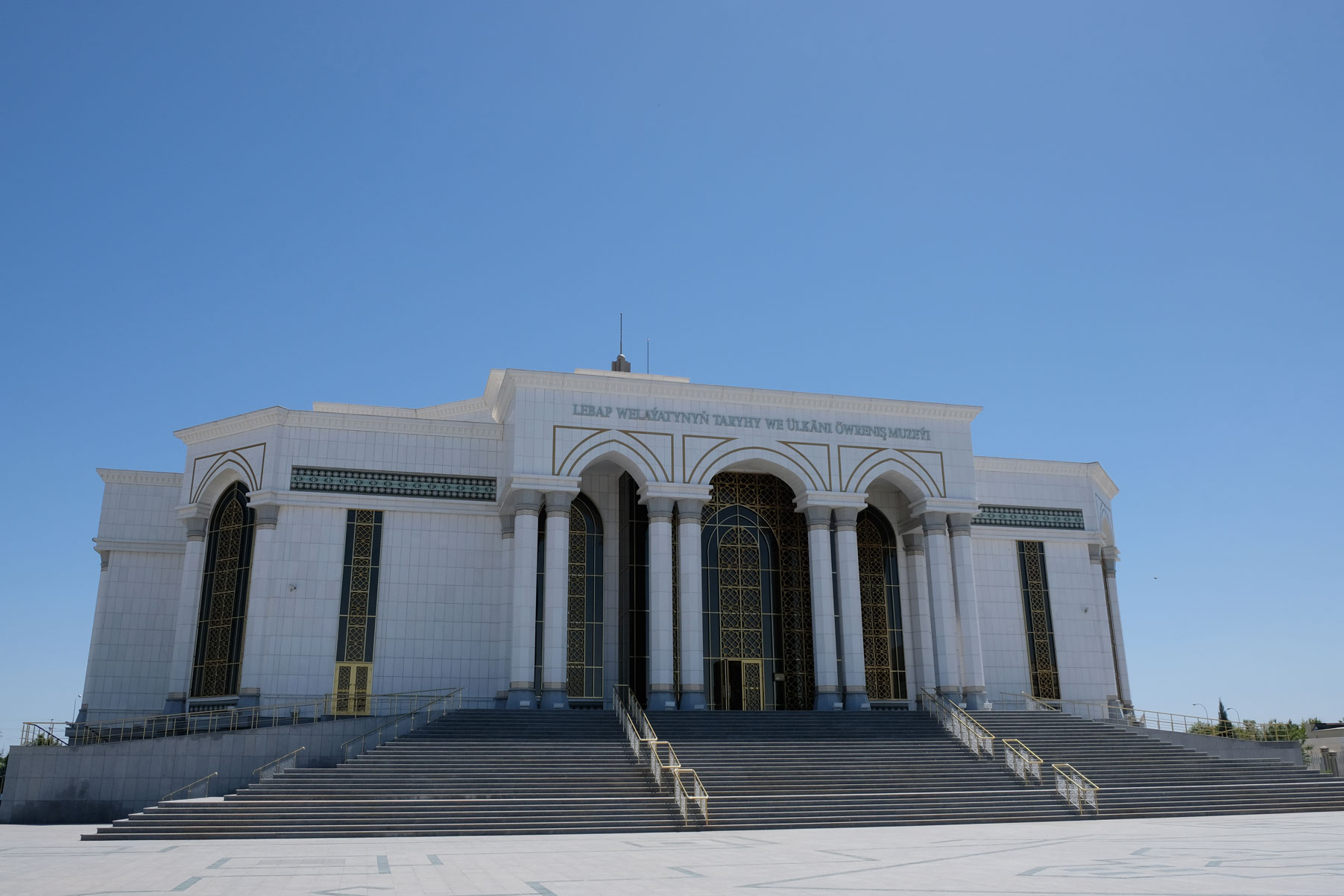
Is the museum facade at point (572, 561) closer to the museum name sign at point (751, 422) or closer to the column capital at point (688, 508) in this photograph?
the museum name sign at point (751, 422)

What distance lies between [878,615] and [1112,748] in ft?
27.5

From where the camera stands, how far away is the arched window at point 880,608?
105 feet

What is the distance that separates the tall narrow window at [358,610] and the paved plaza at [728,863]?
9.70 metres

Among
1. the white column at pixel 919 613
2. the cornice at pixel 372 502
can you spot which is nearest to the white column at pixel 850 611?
the white column at pixel 919 613

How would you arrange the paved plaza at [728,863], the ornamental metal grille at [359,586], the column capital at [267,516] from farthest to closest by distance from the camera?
the column capital at [267,516], the ornamental metal grille at [359,586], the paved plaza at [728,863]

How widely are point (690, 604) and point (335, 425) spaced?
36.8 feet

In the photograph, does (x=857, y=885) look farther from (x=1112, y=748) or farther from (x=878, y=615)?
(x=878, y=615)

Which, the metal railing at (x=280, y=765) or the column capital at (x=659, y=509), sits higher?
the column capital at (x=659, y=509)

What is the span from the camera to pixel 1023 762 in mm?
23250

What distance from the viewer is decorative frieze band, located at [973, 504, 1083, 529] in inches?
1334

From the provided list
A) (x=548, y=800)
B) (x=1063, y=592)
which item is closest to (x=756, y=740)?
(x=548, y=800)

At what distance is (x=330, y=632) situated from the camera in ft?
92.8

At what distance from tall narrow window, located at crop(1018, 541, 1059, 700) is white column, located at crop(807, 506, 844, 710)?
7.64m

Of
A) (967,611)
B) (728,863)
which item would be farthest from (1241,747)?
(728,863)
